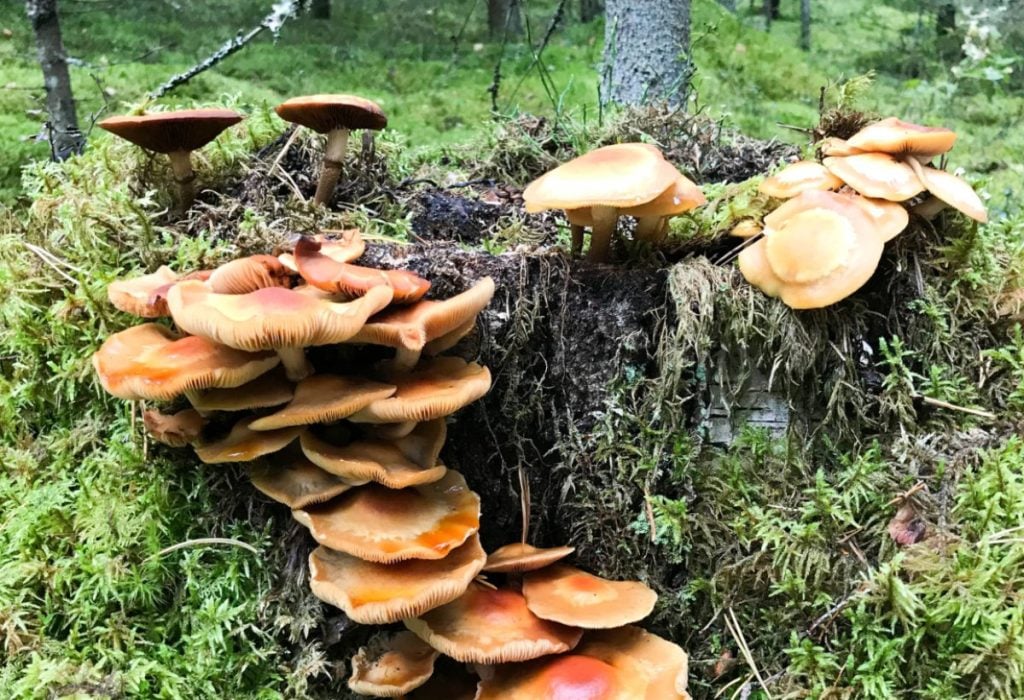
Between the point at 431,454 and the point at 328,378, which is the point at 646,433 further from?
the point at 328,378

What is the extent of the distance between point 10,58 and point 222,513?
10611mm

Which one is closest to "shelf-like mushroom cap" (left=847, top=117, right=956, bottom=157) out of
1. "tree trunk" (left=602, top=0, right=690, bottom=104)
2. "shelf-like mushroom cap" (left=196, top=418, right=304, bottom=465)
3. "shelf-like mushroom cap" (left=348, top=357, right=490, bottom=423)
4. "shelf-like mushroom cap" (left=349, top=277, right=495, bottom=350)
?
"shelf-like mushroom cap" (left=349, top=277, right=495, bottom=350)

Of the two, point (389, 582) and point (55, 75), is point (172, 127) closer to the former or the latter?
point (389, 582)

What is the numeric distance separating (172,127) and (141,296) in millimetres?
691

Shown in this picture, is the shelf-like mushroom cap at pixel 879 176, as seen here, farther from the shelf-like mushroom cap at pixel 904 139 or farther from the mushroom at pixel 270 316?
the mushroom at pixel 270 316

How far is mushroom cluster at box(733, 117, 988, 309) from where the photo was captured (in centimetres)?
234

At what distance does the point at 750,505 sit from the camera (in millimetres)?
2682

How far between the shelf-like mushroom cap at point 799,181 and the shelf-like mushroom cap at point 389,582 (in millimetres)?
1677

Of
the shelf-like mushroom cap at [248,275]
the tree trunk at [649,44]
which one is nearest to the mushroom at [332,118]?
the shelf-like mushroom cap at [248,275]

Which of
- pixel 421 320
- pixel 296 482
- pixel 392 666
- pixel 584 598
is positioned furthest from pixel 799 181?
pixel 392 666

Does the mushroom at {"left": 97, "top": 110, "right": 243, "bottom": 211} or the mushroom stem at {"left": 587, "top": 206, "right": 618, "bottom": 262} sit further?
the mushroom stem at {"left": 587, "top": 206, "right": 618, "bottom": 262}

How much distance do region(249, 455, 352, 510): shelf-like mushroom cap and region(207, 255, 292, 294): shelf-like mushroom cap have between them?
0.57m

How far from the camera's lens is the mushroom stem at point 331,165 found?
2.90 meters

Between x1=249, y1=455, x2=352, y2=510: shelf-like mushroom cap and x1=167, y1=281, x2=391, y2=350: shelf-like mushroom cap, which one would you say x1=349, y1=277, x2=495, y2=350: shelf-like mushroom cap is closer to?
x1=167, y1=281, x2=391, y2=350: shelf-like mushroom cap
